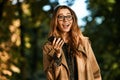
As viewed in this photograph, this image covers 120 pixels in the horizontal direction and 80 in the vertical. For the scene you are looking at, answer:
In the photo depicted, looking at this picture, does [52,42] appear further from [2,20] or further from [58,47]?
[2,20]

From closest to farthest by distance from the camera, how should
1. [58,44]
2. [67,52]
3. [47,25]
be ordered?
1. [58,44]
2. [67,52]
3. [47,25]

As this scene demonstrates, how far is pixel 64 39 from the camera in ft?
24.5

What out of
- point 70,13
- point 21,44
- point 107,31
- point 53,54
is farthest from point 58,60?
point 107,31

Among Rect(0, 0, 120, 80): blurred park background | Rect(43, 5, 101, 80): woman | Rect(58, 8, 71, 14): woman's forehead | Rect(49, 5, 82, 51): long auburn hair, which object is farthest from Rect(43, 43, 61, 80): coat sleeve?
Rect(0, 0, 120, 80): blurred park background

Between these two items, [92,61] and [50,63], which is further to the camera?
[92,61]

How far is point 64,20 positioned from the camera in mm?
7480

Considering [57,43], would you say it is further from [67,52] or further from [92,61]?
Result: [92,61]

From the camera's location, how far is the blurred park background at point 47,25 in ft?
46.9

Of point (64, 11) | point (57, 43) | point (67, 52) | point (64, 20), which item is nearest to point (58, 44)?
point (57, 43)

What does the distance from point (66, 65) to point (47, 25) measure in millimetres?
8535

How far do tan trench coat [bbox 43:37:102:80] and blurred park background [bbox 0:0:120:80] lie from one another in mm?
5113

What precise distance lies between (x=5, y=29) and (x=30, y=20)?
2408mm

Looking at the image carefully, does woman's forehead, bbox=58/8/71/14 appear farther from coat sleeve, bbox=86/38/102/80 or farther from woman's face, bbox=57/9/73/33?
coat sleeve, bbox=86/38/102/80

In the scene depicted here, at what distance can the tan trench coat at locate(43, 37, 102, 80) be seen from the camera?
7336 millimetres
